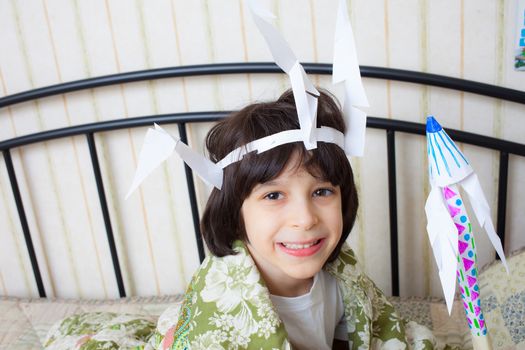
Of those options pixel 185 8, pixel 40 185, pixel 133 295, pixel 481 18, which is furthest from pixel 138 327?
pixel 481 18

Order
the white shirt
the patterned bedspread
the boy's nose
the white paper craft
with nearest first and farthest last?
the white paper craft
the boy's nose
the white shirt
the patterned bedspread

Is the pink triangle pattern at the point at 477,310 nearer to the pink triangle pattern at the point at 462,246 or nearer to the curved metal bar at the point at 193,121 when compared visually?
the pink triangle pattern at the point at 462,246

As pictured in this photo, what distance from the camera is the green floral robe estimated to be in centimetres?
86

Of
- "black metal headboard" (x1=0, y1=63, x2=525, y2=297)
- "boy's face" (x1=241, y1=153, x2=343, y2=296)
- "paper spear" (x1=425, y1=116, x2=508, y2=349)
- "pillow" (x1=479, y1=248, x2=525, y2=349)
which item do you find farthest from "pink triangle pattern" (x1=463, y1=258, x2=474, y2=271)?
"black metal headboard" (x1=0, y1=63, x2=525, y2=297)

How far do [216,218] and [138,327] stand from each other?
38 cm

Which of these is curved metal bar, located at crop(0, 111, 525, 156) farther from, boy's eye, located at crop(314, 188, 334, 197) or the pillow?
boy's eye, located at crop(314, 188, 334, 197)

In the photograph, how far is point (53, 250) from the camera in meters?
1.63

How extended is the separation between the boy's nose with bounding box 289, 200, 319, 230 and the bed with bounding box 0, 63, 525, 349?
1.55 feet

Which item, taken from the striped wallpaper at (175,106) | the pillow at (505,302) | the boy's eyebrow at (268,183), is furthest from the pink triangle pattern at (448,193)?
the striped wallpaper at (175,106)

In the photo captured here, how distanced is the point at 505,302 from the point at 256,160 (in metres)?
0.59

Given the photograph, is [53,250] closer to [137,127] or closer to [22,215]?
[22,215]

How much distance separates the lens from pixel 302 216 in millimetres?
833

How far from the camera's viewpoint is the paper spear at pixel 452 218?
711 mm

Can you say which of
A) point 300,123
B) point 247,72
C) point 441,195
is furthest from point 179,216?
point 441,195
